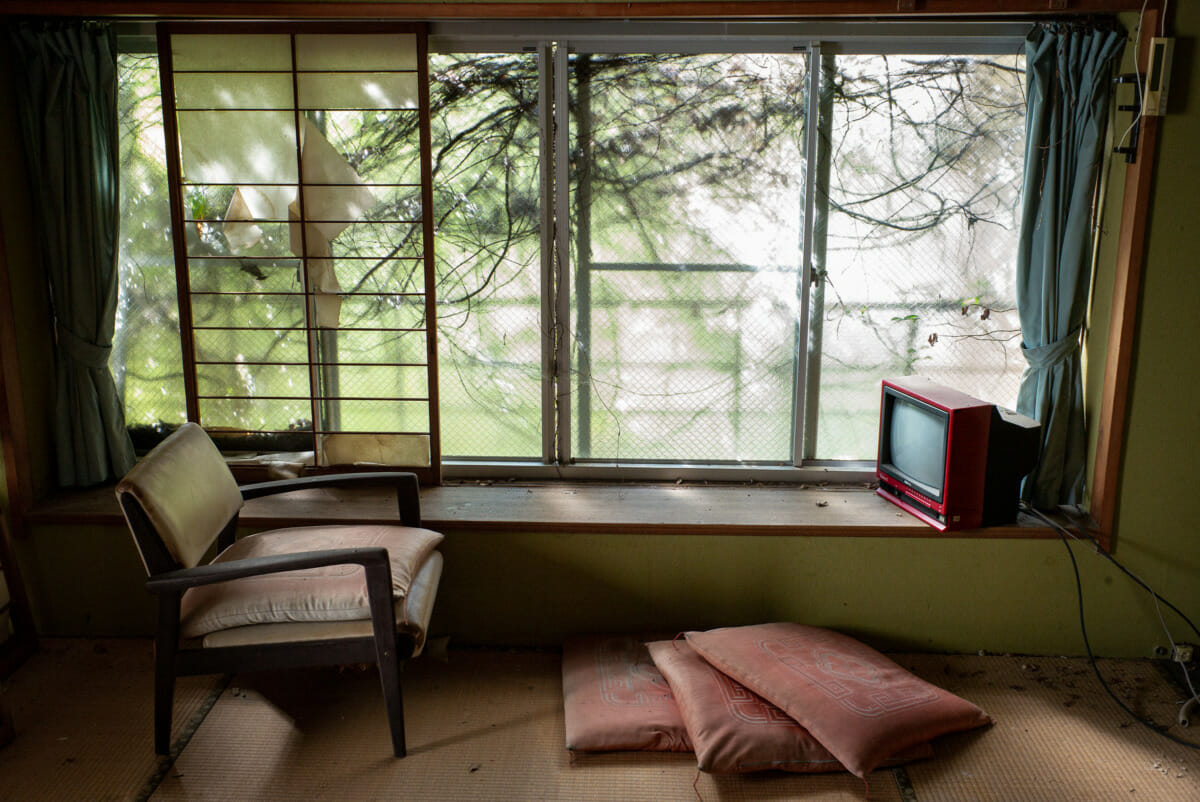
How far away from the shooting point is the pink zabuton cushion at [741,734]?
84.0 inches

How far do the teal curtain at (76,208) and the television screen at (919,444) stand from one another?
277 cm

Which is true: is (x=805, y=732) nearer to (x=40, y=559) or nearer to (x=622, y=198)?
(x=622, y=198)

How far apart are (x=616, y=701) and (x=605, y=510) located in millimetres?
655

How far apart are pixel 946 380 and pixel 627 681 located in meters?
1.60

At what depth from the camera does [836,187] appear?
292 centimetres

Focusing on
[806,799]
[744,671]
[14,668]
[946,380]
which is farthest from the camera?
[946,380]

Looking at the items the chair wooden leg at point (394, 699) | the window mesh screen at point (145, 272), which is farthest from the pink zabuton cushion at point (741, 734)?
the window mesh screen at point (145, 272)

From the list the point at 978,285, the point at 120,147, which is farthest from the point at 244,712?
the point at 978,285

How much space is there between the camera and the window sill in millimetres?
2693

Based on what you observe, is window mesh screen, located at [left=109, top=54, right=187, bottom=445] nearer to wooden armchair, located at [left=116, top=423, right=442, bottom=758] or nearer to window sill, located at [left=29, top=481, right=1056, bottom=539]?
window sill, located at [left=29, top=481, right=1056, bottom=539]

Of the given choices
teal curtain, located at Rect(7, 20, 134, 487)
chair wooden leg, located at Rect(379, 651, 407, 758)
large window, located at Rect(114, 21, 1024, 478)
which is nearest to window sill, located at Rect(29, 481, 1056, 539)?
large window, located at Rect(114, 21, 1024, 478)

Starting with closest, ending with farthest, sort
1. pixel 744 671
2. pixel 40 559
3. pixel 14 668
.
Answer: pixel 744 671 → pixel 14 668 → pixel 40 559

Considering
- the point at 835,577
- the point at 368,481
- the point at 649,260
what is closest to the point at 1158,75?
the point at 649,260

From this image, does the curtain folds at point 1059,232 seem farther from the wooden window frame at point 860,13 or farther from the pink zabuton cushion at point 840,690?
the pink zabuton cushion at point 840,690
